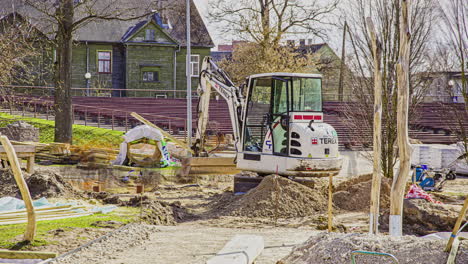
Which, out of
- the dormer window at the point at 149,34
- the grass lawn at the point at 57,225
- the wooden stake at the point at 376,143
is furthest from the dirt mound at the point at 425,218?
the dormer window at the point at 149,34

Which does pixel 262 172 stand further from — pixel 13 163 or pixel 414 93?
pixel 13 163

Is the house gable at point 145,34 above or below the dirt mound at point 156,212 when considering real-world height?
above

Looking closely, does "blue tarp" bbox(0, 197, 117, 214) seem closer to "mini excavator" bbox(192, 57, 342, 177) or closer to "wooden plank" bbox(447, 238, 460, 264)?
"mini excavator" bbox(192, 57, 342, 177)

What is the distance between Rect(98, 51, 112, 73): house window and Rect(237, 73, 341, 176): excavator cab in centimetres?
3383

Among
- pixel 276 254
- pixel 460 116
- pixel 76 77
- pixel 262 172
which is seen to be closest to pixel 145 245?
pixel 276 254

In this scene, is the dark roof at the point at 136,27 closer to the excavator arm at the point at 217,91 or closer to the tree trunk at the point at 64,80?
the tree trunk at the point at 64,80

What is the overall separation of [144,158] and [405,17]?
1624 cm

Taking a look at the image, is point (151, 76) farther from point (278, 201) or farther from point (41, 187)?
point (278, 201)

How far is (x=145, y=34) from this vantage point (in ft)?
158

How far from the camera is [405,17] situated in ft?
25.0

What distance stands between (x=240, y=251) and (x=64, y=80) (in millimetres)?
18717

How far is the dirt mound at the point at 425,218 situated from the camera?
11742mm

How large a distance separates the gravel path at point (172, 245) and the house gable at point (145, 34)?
124 ft

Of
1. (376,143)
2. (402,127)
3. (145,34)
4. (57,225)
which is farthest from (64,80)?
(145,34)
